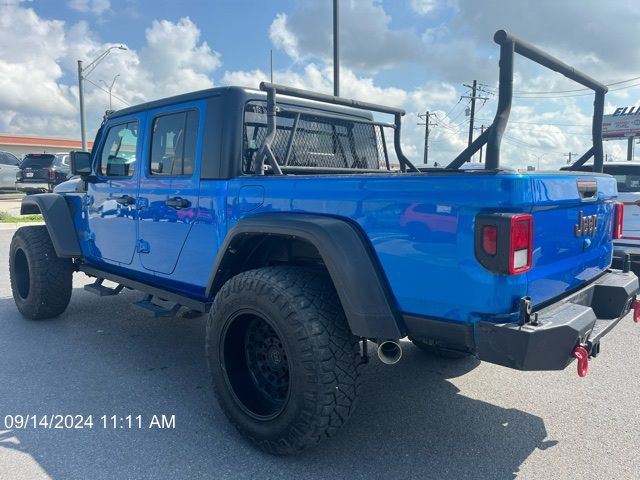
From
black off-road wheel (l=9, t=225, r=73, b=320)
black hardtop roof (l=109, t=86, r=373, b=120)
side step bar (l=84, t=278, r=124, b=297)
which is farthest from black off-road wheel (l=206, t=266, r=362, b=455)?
black off-road wheel (l=9, t=225, r=73, b=320)

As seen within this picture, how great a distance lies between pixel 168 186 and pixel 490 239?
7.85 ft

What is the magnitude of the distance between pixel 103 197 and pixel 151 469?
2594 millimetres

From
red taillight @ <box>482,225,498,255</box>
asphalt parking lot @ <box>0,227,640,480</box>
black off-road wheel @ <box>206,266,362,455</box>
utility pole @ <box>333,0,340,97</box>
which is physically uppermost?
utility pole @ <box>333,0,340,97</box>

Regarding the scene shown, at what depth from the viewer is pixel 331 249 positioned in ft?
8.38

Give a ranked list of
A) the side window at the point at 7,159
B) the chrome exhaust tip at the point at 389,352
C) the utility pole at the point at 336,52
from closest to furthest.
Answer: the chrome exhaust tip at the point at 389,352
the utility pole at the point at 336,52
the side window at the point at 7,159

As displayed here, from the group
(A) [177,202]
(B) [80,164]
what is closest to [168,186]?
(A) [177,202]

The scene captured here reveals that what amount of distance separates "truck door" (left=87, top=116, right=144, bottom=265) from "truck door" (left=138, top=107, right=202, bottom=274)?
0.18 metres

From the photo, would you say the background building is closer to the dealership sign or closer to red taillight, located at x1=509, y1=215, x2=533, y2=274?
the dealership sign

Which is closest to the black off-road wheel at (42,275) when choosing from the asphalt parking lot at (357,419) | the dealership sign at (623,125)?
the asphalt parking lot at (357,419)

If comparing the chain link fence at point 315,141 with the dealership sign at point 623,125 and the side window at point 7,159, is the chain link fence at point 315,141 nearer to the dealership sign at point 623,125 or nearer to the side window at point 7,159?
the side window at point 7,159

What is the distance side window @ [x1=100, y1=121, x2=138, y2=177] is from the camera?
4.24m

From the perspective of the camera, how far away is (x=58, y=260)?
200 inches

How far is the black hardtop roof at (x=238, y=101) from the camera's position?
3447mm

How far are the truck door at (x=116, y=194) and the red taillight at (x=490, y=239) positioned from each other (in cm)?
284
